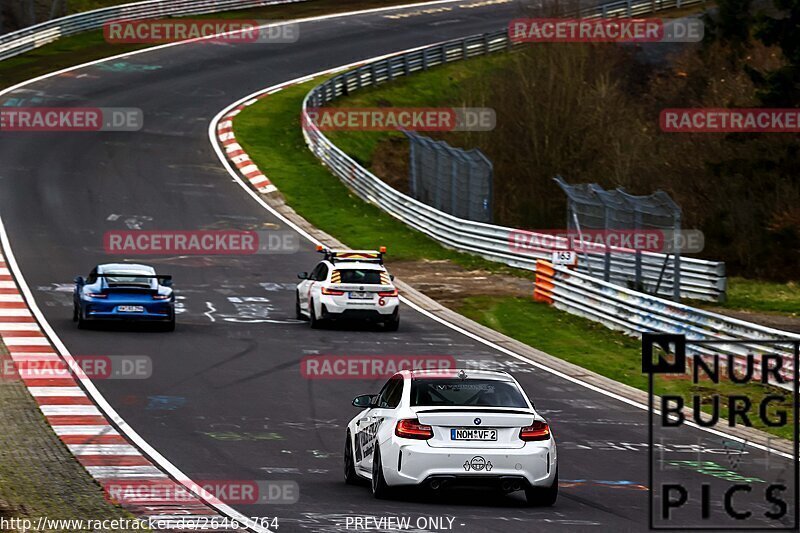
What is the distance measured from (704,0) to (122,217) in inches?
1830

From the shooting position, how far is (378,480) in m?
12.6

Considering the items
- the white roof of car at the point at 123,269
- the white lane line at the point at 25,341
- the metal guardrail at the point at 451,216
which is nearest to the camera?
the white lane line at the point at 25,341

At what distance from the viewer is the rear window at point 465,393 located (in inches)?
502

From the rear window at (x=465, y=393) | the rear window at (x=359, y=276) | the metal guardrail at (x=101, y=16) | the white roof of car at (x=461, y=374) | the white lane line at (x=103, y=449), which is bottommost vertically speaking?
the white lane line at (x=103, y=449)

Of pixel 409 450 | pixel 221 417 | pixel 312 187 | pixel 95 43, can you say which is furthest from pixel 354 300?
pixel 95 43

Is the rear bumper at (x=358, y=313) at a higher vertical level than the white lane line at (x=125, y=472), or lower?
lower

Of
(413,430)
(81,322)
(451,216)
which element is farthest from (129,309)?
(451,216)

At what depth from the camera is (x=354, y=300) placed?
26.2 meters

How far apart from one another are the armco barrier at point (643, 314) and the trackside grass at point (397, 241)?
0.96 feet

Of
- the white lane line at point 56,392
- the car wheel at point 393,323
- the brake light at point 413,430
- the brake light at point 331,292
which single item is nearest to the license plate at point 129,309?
the brake light at point 331,292

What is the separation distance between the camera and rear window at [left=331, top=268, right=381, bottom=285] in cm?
2648

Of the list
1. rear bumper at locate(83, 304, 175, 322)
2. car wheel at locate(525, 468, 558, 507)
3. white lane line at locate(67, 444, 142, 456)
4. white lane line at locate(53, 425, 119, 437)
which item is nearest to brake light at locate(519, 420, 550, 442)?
car wheel at locate(525, 468, 558, 507)

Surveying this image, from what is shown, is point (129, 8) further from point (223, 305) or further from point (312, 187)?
point (223, 305)

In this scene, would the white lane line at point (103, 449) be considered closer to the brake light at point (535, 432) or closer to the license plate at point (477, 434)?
the license plate at point (477, 434)
